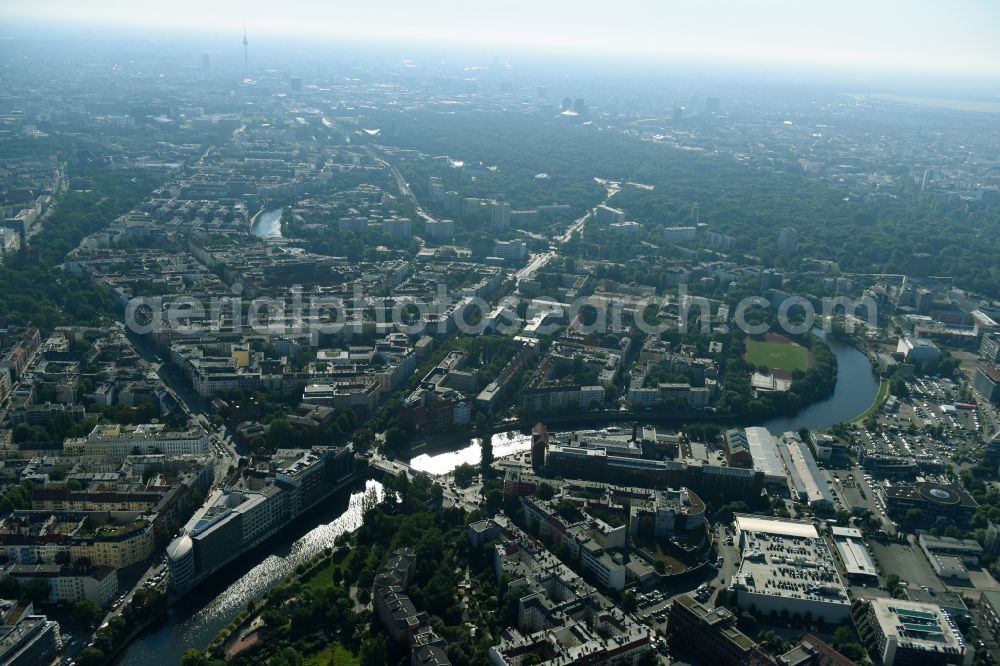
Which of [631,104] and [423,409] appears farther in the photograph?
[631,104]

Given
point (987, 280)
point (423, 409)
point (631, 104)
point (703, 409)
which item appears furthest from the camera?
point (631, 104)

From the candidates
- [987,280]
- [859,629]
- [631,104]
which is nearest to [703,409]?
[859,629]

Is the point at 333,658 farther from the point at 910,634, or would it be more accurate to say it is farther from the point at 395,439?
the point at 910,634

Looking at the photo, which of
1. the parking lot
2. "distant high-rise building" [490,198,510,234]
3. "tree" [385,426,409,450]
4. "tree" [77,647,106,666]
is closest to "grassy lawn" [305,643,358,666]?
"tree" [77,647,106,666]

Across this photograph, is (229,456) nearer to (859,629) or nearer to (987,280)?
(859,629)

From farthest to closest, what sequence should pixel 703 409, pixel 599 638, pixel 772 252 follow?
pixel 772 252 < pixel 703 409 < pixel 599 638

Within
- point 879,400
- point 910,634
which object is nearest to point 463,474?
point 910,634

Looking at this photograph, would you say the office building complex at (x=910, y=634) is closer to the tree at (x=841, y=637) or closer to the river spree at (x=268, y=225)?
the tree at (x=841, y=637)

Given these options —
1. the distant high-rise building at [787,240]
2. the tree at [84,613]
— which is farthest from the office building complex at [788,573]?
the distant high-rise building at [787,240]
